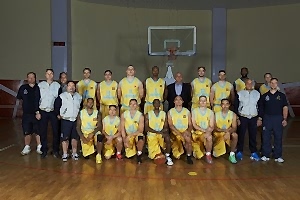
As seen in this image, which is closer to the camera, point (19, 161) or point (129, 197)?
point (129, 197)

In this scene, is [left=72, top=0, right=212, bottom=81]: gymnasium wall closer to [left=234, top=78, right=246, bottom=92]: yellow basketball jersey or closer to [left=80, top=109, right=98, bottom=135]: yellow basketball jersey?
[left=234, top=78, right=246, bottom=92]: yellow basketball jersey

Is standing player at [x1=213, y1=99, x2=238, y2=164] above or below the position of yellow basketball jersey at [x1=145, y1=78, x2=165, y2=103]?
below

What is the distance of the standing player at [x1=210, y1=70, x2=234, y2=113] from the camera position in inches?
310

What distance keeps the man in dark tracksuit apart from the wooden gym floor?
1.34 ft

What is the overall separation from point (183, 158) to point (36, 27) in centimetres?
915

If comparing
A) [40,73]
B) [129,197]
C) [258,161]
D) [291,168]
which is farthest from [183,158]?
[40,73]

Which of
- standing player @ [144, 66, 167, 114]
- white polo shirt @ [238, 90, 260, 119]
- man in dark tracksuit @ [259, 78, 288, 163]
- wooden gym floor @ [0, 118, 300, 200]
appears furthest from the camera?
standing player @ [144, 66, 167, 114]

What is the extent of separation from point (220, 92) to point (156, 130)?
154 centimetres

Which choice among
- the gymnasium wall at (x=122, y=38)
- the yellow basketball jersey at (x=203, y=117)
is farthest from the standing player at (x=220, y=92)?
the gymnasium wall at (x=122, y=38)

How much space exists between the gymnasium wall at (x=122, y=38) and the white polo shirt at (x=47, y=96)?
24.4ft

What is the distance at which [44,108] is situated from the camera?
24.4ft

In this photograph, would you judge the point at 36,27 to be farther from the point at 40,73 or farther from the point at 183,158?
the point at 183,158

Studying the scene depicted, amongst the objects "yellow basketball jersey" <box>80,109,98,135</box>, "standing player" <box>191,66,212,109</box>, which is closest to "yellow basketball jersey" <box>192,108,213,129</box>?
"standing player" <box>191,66,212,109</box>

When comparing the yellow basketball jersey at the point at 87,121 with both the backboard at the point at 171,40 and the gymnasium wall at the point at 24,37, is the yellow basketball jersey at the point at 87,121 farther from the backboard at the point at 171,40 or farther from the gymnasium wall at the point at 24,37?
the gymnasium wall at the point at 24,37
